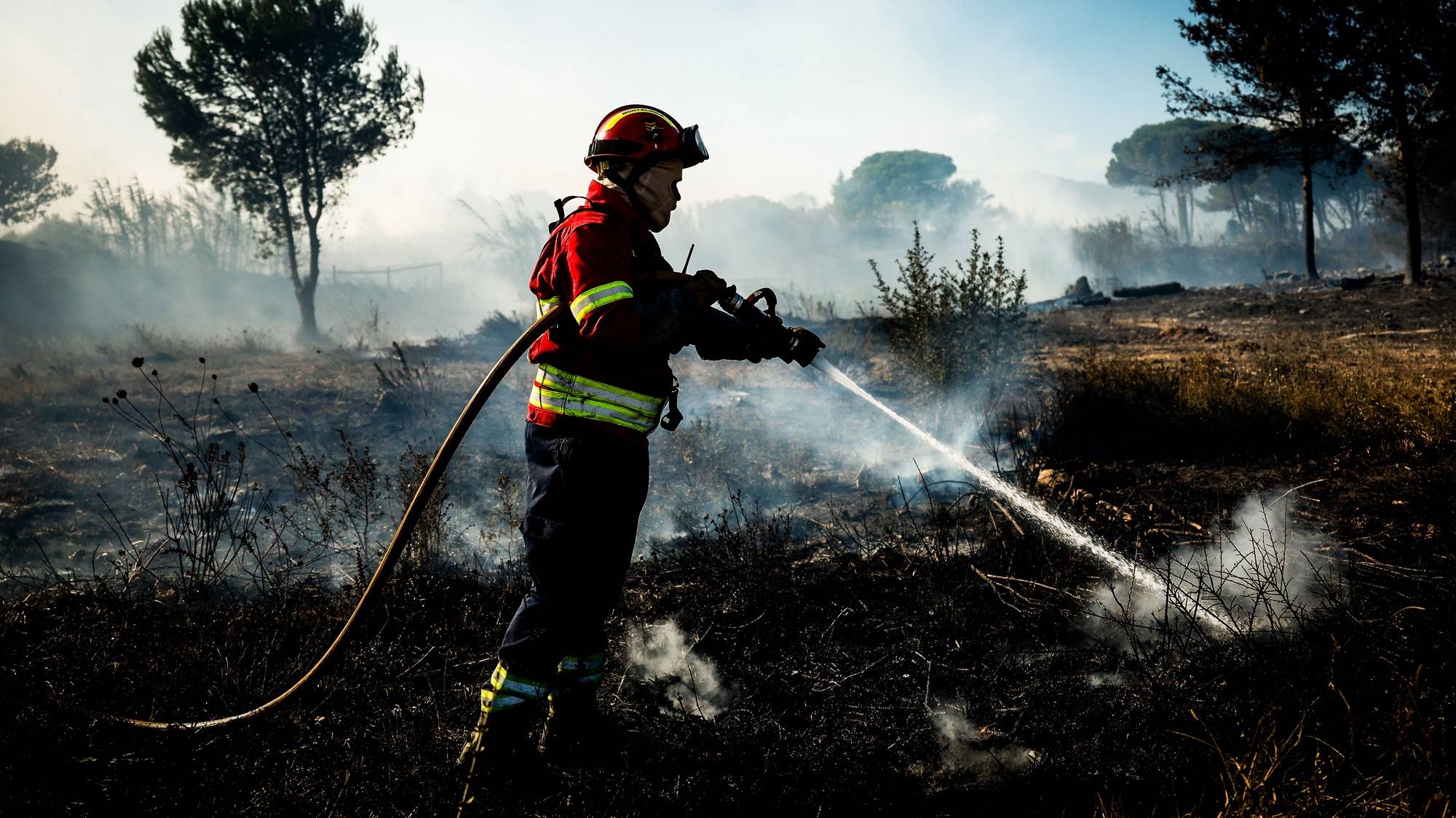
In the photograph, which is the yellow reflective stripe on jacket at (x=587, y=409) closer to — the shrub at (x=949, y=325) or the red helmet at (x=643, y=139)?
the red helmet at (x=643, y=139)

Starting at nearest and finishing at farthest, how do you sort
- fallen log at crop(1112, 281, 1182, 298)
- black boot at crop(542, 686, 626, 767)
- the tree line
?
black boot at crop(542, 686, 626, 767) < the tree line < fallen log at crop(1112, 281, 1182, 298)

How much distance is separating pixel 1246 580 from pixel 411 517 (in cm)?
346

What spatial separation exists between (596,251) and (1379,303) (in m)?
15.0

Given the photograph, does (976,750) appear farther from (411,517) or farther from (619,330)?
(411,517)

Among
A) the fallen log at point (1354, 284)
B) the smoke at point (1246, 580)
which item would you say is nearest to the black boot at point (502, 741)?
the smoke at point (1246, 580)

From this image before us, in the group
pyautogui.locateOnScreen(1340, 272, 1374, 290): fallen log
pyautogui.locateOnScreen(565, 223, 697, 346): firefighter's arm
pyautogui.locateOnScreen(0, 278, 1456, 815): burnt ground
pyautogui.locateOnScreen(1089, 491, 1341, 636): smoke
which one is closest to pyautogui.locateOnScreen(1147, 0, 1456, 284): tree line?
pyautogui.locateOnScreen(1340, 272, 1374, 290): fallen log

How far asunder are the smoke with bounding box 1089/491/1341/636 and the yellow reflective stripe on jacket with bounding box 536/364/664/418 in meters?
1.95

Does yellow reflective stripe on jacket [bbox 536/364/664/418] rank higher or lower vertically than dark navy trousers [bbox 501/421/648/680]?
higher

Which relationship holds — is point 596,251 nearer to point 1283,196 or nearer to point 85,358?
point 85,358

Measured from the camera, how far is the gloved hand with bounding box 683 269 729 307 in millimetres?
2355

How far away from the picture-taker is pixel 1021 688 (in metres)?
2.81

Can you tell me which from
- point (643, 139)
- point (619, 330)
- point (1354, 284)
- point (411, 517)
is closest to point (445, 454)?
point (411, 517)

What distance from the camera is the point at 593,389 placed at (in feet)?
7.42

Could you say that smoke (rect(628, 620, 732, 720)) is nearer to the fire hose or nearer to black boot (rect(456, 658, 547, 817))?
black boot (rect(456, 658, 547, 817))
